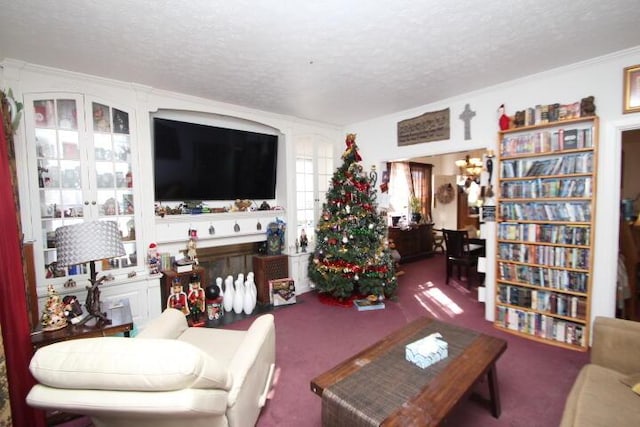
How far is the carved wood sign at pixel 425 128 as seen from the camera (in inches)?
147

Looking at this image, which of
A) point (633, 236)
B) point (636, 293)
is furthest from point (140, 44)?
A: point (636, 293)

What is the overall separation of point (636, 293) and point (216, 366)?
4321mm

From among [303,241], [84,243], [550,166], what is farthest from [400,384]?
[303,241]

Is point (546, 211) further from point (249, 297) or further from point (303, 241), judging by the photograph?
point (249, 297)

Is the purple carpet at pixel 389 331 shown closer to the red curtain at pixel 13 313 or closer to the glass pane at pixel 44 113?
the red curtain at pixel 13 313

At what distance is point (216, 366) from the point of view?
125 cm

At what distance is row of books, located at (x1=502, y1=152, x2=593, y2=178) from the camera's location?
270cm

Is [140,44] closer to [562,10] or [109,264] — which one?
[109,264]

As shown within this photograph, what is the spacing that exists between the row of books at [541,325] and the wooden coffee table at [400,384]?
139cm

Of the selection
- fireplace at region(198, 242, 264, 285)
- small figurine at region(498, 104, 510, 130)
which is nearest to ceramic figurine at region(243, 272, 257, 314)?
fireplace at region(198, 242, 264, 285)

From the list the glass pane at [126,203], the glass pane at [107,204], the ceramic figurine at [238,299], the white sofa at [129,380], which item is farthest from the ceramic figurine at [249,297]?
the white sofa at [129,380]

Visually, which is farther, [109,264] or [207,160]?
[207,160]

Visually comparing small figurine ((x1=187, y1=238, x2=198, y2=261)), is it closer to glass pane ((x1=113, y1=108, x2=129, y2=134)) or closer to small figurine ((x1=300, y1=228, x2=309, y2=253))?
glass pane ((x1=113, y1=108, x2=129, y2=134))

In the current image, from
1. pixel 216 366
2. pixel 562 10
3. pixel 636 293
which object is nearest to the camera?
pixel 216 366
